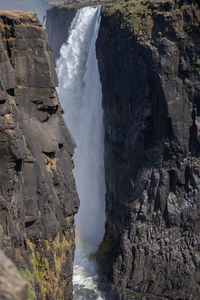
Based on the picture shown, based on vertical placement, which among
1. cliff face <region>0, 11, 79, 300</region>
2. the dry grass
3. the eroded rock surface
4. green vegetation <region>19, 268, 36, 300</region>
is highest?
the dry grass

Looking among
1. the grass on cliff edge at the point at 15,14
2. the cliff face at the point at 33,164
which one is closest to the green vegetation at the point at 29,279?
the cliff face at the point at 33,164

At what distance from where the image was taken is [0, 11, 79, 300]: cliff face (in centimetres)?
1733

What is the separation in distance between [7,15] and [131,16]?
19.6m

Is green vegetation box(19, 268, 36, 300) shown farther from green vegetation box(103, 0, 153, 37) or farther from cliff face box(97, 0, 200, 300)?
green vegetation box(103, 0, 153, 37)

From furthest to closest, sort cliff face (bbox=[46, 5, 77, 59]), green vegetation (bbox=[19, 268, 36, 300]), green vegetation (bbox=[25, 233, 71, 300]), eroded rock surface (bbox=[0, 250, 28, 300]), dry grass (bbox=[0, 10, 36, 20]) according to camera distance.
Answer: cliff face (bbox=[46, 5, 77, 59]) < green vegetation (bbox=[25, 233, 71, 300]) < dry grass (bbox=[0, 10, 36, 20]) < green vegetation (bbox=[19, 268, 36, 300]) < eroded rock surface (bbox=[0, 250, 28, 300])

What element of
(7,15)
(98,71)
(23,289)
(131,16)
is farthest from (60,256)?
(98,71)

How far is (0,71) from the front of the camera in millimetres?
17594

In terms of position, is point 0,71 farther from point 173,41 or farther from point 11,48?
point 173,41

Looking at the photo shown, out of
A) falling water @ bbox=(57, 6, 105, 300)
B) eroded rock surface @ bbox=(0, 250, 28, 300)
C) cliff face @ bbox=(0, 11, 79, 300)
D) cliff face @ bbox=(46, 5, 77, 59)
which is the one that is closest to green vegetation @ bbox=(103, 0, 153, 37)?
falling water @ bbox=(57, 6, 105, 300)

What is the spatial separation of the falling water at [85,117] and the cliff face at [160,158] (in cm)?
658

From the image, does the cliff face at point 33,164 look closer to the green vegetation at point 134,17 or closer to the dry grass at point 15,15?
the dry grass at point 15,15

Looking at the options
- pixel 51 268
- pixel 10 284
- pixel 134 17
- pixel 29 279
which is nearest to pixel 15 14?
pixel 29 279

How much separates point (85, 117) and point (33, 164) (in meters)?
29.1

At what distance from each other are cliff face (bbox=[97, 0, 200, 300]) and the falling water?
21.6 feet
